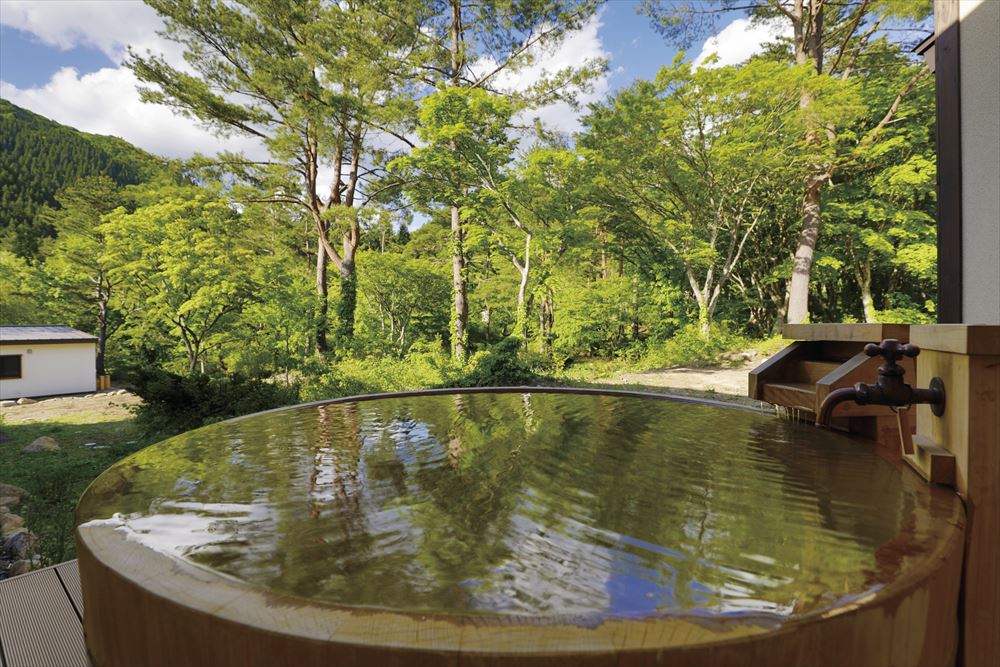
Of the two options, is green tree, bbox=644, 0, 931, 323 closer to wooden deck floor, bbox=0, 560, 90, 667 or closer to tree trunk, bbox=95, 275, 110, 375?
wooden deck floor, bbox=0, 560, 90, 667

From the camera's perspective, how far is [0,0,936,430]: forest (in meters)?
10.0

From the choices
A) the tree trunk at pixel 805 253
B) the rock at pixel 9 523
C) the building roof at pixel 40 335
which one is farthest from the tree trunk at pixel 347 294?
the tree trunk at pixel 805 253

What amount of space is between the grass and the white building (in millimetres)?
6455

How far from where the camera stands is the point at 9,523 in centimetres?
342

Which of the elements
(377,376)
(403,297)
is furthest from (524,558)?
(403,297)

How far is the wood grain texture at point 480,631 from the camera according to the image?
21.4 inches

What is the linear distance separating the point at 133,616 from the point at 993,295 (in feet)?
15.7

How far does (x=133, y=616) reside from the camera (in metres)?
0.72

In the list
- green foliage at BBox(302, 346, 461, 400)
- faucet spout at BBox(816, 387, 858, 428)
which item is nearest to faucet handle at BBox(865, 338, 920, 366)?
faucet spout at BBox(816, 387, 858, 428)

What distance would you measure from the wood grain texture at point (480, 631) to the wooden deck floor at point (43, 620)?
462mm

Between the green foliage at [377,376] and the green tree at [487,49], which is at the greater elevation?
the green tree at [487,49]

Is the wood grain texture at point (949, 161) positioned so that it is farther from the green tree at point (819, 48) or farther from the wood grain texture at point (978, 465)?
the green tree at point (819, 48)

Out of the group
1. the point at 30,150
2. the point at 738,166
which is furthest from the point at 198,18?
the point at 30,150

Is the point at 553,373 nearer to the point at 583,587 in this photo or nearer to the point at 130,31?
the point at 583,587
